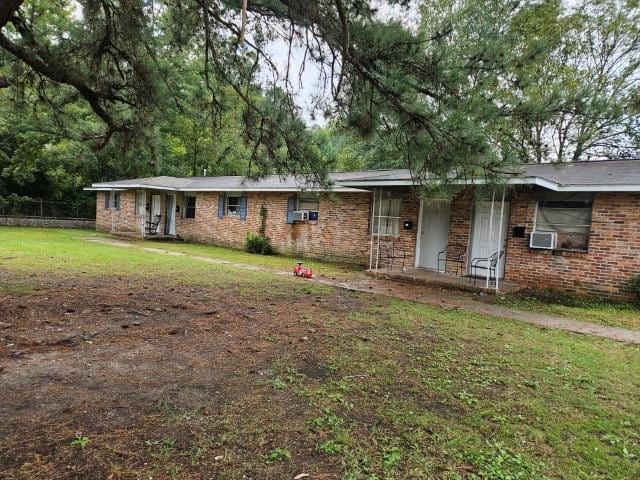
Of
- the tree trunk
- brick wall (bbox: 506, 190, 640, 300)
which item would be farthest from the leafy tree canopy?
brick wall (bbox: 506, 190, 640, 300)

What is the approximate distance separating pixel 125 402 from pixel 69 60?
5745mm

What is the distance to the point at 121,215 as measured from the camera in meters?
19.9

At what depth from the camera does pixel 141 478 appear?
2047mm

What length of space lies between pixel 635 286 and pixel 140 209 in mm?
18045

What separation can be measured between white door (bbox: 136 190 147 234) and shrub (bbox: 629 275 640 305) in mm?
16837

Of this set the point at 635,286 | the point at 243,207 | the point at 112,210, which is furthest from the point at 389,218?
the point at 112,210

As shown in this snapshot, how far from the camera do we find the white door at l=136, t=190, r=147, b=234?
1748 centimetres

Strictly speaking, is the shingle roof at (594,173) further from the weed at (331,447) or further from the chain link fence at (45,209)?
the chain link fence at (45,209)

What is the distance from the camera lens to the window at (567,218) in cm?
809

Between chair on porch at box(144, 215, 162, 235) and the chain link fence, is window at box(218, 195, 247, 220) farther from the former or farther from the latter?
the chain link fence

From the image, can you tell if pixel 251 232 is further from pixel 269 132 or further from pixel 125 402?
pixel 125 402

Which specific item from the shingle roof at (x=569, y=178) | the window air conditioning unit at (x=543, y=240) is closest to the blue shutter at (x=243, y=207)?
the shingle roof at (x=569, y=178)

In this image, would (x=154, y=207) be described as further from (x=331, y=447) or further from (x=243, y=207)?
(x=331, y=447)

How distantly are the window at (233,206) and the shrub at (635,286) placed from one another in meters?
12.1
